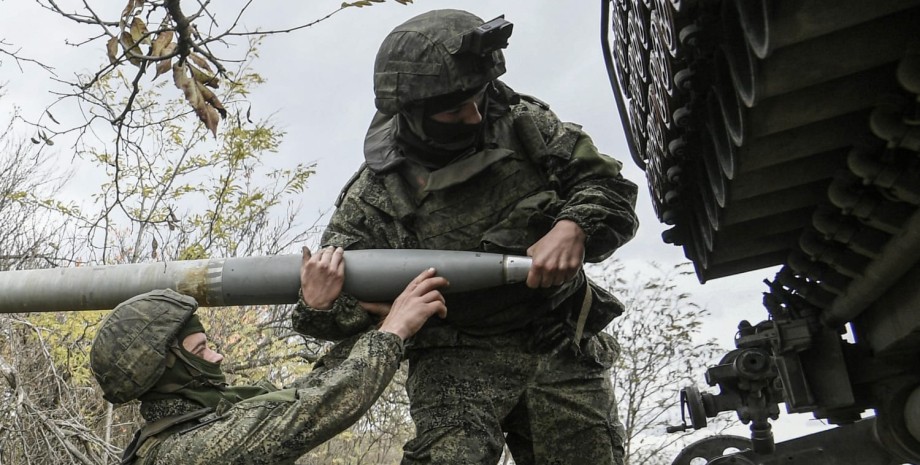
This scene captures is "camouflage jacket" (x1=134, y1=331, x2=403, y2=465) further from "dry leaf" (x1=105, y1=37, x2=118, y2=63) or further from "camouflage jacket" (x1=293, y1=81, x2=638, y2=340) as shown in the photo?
"dry leaf" (x1=105, y1=37, x2=118, y2=63)

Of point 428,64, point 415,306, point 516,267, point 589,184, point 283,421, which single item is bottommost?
point 283,421

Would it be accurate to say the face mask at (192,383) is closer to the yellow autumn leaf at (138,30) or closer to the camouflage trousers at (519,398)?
the camouflage trousers at (519,398)

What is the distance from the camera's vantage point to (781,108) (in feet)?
13.8

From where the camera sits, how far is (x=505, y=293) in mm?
4082

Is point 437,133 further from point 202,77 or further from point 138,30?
point 138,30

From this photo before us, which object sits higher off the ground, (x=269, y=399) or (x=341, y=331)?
(x=341, y=331)

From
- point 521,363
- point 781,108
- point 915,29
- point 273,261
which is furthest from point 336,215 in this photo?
point 915,29

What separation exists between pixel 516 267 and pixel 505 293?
242 mm

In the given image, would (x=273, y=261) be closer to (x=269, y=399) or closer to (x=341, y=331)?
(x=341, y=331)

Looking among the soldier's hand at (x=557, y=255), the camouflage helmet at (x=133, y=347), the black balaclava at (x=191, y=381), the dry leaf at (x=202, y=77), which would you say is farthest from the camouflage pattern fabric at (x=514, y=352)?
the dry leaf at (x=202, y=77)

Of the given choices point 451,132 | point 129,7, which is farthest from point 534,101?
point 129,7

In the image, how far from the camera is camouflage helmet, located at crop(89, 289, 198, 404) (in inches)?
139

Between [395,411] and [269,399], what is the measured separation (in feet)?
34.1

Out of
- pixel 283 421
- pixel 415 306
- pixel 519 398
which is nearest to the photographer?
pixel 283 421
